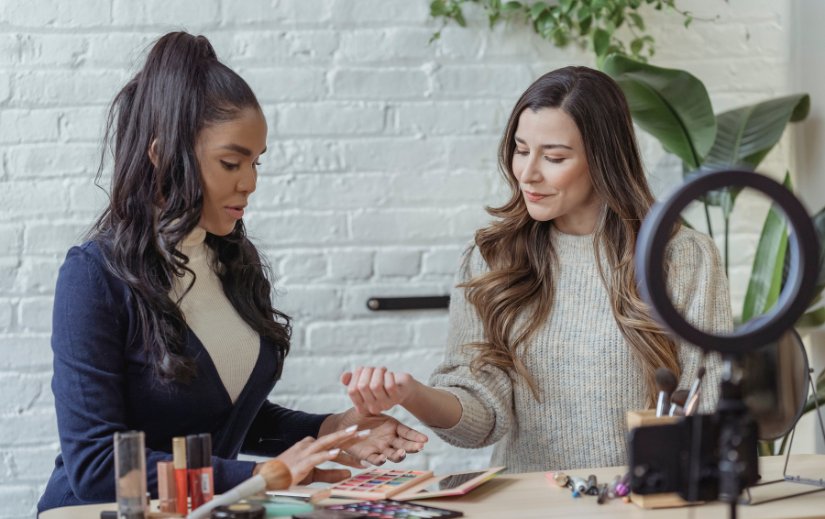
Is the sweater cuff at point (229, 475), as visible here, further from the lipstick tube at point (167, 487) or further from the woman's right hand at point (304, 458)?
the lipstick tube at point (167, 487)

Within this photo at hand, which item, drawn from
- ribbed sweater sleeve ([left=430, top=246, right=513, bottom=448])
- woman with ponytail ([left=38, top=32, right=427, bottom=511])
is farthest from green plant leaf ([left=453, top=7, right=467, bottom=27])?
woman with ponytail ([left=38, top=32, right=427, bottom=511])

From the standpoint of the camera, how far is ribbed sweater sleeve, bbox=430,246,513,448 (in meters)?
1.31

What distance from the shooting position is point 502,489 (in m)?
0.99

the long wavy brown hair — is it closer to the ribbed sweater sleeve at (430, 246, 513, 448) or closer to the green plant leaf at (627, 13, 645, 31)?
the ribbed sweater sleeve at (430, 246, 513, 448)

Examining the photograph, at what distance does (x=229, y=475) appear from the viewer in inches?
39.3

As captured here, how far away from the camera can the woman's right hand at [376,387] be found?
1.11 m

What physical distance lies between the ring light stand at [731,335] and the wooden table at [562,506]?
0.28 meters

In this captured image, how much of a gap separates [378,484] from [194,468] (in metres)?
0.25

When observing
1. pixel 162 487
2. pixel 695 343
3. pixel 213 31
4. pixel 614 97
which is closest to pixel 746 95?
pixel 614 97

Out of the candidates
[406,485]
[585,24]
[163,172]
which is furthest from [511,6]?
[406,485]

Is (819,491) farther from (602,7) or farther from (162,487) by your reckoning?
(602,7)

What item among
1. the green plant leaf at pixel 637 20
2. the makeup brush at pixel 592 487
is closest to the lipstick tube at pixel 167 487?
the makeup brush at pixel 592 487

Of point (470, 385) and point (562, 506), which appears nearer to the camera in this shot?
point (562, 506)

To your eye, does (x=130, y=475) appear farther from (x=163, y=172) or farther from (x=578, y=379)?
(x=578, y=379)
